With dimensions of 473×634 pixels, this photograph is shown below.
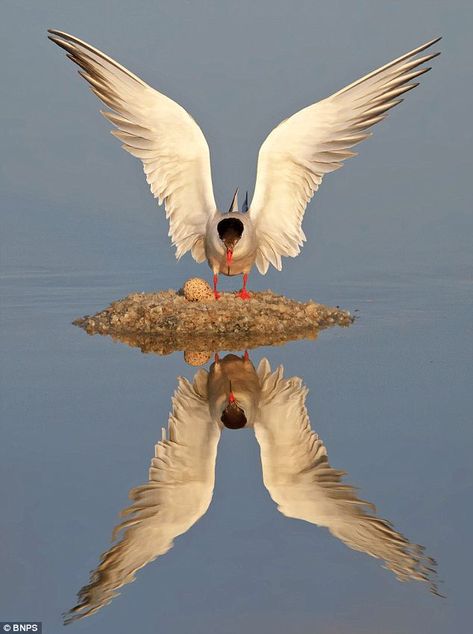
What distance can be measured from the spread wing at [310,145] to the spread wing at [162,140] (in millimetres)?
479

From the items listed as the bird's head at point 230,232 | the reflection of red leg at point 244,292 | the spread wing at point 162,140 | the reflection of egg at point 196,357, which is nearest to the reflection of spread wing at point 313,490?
the reflection of egg at point 196,357

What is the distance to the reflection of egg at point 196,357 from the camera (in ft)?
25.7

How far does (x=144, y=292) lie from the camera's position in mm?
9852

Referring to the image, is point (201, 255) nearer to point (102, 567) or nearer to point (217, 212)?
point (217, 212)

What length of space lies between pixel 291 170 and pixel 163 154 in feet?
3.33

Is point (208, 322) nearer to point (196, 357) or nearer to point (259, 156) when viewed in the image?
point (196, 357)

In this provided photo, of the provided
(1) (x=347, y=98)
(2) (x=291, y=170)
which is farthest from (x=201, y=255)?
(1) (x=347, y=98)

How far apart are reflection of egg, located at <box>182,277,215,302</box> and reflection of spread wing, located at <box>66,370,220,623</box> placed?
261 centimetres

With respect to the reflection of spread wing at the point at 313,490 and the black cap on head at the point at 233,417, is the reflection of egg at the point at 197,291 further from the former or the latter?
the black cap on head at the point at 233,417

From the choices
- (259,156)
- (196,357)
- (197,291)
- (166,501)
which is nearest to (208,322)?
(197,291)

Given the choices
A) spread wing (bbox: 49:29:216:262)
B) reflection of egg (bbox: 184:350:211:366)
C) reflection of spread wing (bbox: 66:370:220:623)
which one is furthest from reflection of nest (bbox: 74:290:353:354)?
reflection of spread wing (bbox: 66:370:220:623)

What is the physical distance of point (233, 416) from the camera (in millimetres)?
6535

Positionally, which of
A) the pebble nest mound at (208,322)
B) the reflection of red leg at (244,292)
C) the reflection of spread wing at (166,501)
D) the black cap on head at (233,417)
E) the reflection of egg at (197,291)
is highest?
the reflection of red leg at (244,292)

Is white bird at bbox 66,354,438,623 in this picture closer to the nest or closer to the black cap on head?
the black cap on head
